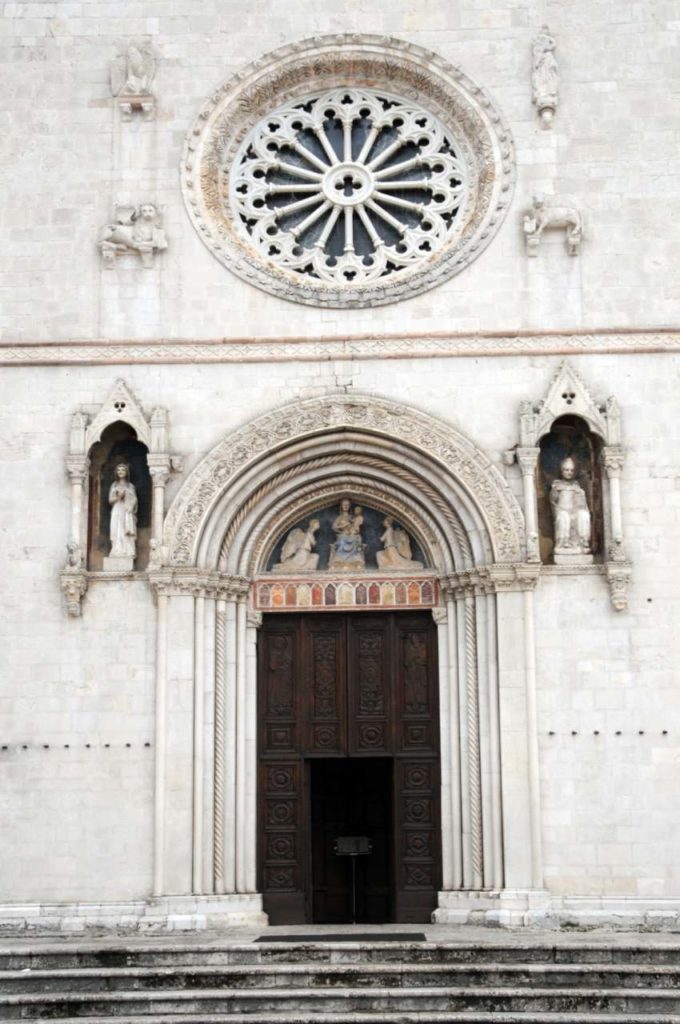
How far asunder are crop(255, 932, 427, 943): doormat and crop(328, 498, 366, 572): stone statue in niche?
4.46 metres

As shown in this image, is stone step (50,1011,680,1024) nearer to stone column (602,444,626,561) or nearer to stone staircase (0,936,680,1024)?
stone staircase (0,936,680,1024)

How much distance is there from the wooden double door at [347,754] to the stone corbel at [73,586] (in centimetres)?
224

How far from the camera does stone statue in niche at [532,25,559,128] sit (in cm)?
1911

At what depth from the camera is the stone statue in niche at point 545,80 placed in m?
19.1

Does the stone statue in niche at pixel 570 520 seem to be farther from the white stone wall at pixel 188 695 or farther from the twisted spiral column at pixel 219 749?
the twisted spiral column at pixel 219 749

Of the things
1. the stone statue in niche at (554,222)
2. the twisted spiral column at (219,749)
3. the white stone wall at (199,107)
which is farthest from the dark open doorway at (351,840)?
the stone statue in niche at (554,222)

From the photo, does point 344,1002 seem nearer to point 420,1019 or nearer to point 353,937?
point 420,1019

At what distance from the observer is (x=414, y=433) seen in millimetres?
18531

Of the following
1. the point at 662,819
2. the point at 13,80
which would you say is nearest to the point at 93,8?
the point at 13,80

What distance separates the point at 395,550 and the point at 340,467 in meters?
1.20

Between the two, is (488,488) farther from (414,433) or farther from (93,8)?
(93,8)

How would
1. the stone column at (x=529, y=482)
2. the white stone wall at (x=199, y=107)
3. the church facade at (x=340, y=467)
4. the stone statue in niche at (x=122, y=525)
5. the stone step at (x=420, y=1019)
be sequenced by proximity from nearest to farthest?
the stone step at (x=420, y=1019) → the church facade at (x=340, y=467) → the stone column at (x=529, y=482) → the stone statue in niche at (x=122, y=525) → the white stone wall at (x=199, y=107)

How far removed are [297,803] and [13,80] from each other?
9351 millimetres

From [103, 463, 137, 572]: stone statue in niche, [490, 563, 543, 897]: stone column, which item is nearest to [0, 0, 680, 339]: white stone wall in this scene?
[103, 463, 137, 572]: stone statue in niche
